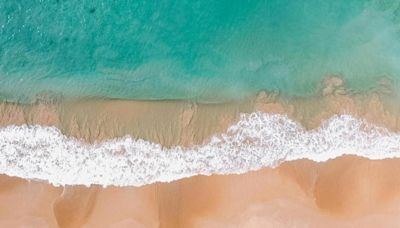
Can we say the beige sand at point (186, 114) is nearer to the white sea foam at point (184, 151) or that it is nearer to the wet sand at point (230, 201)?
the white sea foam at point (184, 151)

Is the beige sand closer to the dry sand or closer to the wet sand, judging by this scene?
the dry sand

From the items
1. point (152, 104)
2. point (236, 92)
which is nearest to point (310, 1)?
point (236, 92)

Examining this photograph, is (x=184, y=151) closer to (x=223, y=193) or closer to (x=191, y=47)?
(x=223, y=193)

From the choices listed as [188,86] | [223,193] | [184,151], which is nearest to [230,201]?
[223,193]

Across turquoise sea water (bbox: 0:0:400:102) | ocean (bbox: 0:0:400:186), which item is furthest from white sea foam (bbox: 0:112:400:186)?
turquoise sea water (bbox: 0:0:400:102)

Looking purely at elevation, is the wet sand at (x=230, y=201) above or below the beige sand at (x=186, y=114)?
below

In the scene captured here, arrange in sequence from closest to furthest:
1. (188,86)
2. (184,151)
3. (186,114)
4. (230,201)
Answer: (230,201) < (184,151) < (186,114) < (188,86)

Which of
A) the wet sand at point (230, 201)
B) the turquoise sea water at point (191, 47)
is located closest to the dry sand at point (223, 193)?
the wet sand at point (230, 201)
